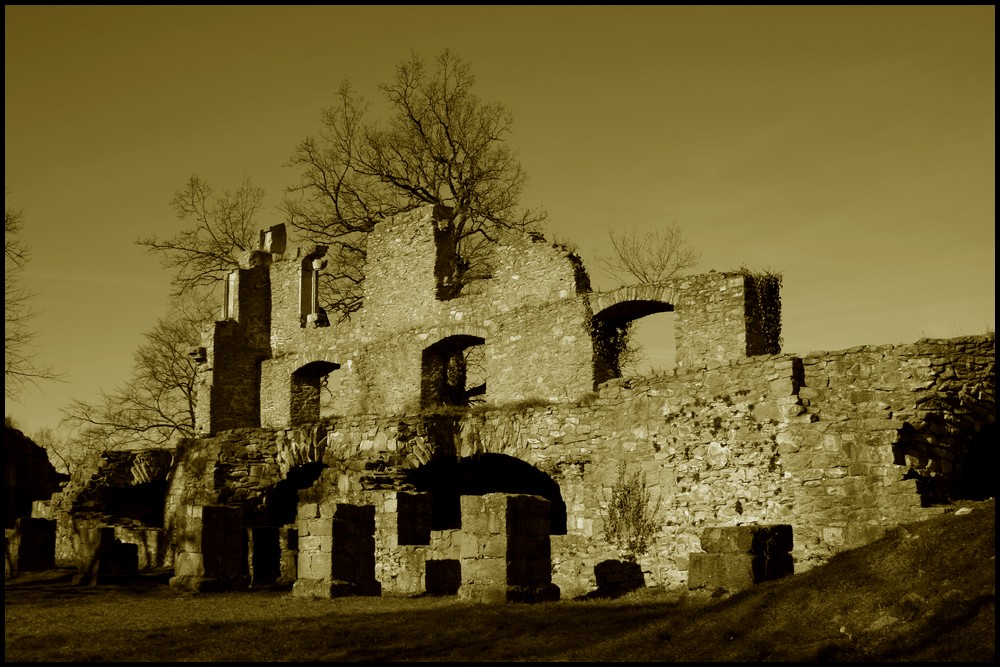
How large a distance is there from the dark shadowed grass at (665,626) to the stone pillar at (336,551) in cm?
227

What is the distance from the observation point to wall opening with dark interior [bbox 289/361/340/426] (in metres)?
29.3

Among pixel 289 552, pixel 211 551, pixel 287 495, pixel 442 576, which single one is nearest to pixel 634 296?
pixel 442 576

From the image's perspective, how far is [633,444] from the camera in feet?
61.4

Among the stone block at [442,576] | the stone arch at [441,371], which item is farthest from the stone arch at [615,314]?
the stone block at [442,576]

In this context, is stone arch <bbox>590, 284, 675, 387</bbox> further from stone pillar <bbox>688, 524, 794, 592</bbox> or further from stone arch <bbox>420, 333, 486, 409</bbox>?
stone pillar <bbox>688, 524, 794, 592</bbox>

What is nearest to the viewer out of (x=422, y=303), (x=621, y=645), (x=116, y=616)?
(x=621, y=645)

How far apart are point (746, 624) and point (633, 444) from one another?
6.54m

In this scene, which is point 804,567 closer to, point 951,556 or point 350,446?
point 951,556

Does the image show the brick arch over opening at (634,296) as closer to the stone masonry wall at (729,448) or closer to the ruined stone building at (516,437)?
the ruined stone building at (516,437)

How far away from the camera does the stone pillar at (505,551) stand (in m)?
16.1

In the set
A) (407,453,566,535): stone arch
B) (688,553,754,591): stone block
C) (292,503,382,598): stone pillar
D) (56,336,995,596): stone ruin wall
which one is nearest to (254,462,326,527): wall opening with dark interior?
(56,336,995,596): stone ruin wall

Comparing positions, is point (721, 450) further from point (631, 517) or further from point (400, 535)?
point (400, 535)

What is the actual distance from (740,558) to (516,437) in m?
6.72

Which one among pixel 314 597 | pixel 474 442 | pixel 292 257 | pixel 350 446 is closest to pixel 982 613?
pixel 314 597
